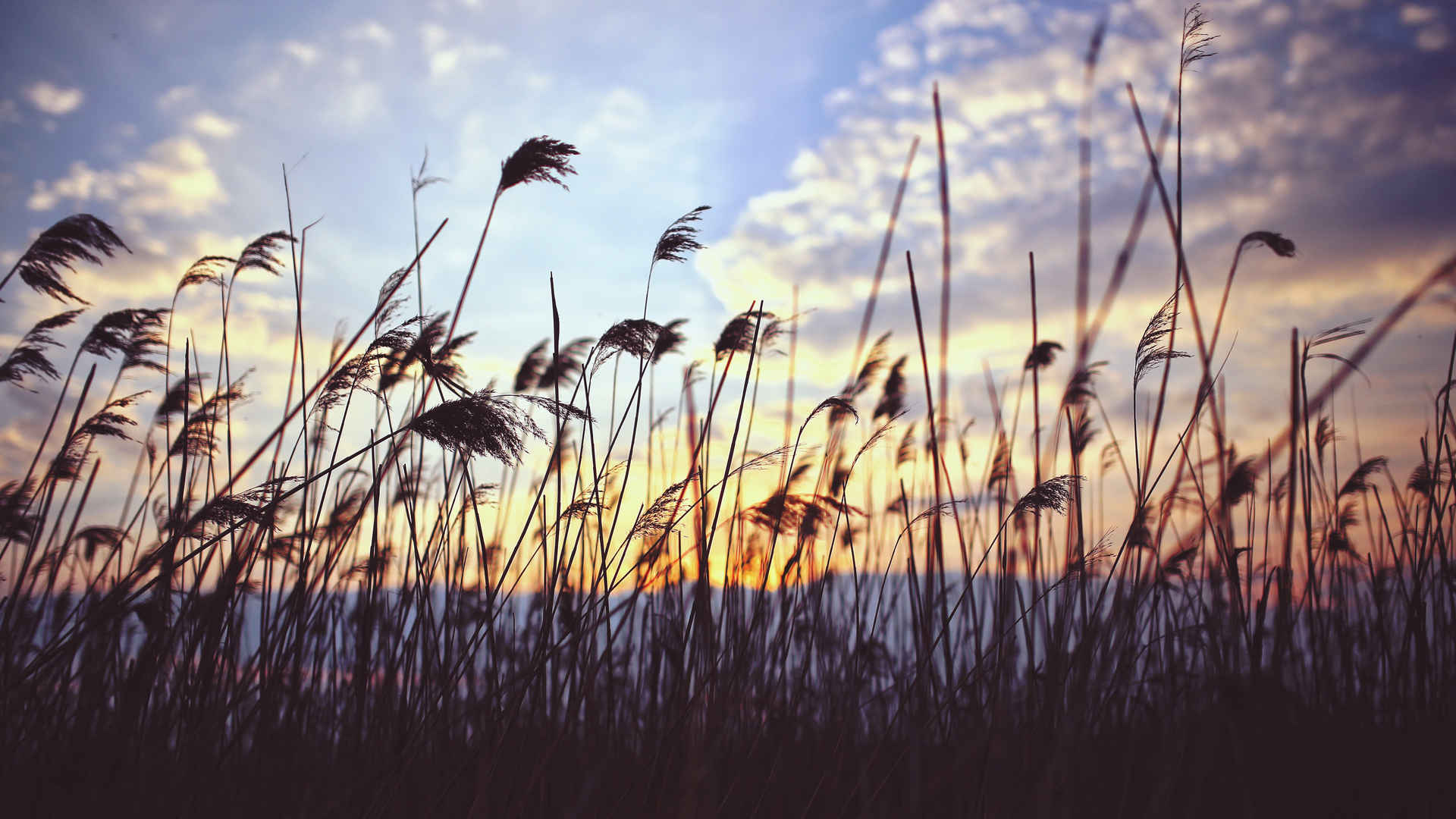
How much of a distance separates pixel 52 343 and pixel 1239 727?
4.09 meters

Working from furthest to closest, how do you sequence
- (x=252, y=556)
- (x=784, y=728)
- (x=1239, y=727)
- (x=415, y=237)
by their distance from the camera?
(x=415, y=237) → (x=252, y=556) → (x=784, y=728) → (x=1239, y=727)

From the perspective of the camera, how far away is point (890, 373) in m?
4.84

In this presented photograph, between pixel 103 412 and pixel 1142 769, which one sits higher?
pixel 103 412

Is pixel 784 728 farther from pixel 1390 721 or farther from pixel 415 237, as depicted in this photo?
pixel 1390 721

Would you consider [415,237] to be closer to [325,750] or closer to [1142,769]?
[325,750]

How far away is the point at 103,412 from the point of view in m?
2.78

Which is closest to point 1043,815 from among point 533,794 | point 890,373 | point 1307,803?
point 1307,803

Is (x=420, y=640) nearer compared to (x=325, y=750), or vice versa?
(x=420, y=640)

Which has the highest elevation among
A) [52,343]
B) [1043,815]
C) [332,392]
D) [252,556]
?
[52,343]

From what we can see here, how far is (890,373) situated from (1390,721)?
291cm

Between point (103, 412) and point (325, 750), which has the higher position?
point (103, 412)

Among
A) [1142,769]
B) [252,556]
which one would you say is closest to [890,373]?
[1142,769]

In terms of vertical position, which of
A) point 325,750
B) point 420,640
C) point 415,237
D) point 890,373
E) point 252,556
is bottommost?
point 325,750

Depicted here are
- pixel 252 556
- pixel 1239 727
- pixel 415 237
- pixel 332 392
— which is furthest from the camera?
pixel 415 237
